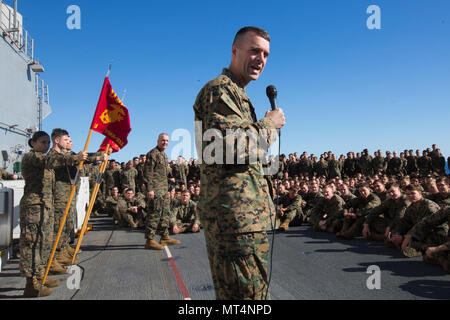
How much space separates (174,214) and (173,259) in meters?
3.04

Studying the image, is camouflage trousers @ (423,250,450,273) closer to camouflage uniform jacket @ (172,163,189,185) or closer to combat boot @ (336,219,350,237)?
combat boot @ (336,219,350,237)

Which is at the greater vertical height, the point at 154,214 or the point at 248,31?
the point at 248,31

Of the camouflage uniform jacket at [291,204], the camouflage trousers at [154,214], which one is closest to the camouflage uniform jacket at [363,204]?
the camouflage uniform jacket at [291,204]

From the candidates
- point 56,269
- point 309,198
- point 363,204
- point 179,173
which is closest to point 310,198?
point 309,198

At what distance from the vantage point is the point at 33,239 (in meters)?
3.19

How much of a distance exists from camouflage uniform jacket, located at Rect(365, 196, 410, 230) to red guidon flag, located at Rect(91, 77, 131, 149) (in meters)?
4.62

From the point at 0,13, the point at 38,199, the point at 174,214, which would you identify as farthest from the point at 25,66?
the point at 38,199

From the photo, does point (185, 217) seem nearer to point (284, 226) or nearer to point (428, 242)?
point (284, 226)

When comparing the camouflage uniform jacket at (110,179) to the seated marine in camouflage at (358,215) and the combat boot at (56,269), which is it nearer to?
the combat boot at (56,269)

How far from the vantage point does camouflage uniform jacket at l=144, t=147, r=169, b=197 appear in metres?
5.32

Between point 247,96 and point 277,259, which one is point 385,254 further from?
point 247,96

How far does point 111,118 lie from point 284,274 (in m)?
2.97

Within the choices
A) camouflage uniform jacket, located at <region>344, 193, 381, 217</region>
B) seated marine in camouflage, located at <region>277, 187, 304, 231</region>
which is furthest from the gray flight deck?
seated marine in camouflage, located at <region>277, 187, 304, 231</region>
